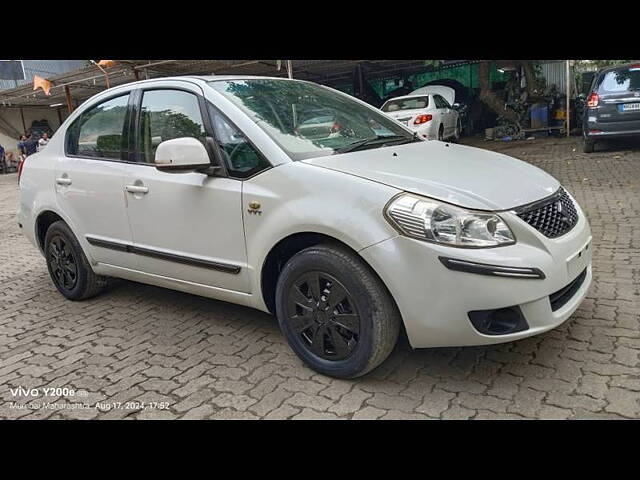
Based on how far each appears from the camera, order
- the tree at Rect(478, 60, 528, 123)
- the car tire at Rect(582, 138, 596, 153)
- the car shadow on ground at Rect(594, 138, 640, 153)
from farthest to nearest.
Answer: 1. the tree at Rect(478, 60, 528, 123)
2. the car shadow on ground at Rect(594, 138, 640, 153)
3. the car tire at Rect(582, 138, 596, 153)

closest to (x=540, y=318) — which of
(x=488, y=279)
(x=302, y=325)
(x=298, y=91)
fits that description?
(x=488, y=279)

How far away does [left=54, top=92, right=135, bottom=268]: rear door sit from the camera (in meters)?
3.76

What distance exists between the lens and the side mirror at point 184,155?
304cm

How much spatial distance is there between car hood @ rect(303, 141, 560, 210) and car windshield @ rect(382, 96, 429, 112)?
1003 centimetres

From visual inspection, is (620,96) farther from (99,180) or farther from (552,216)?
(99,180)

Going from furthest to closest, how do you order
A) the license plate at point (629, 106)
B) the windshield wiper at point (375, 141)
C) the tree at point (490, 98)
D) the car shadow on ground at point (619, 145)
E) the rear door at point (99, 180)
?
the tree at point (490, 98) → the car shadow on ground at point (619, 145) → the license plate at point (629, 106) → the rear door at point (99, 180) → the windshield wiper at point (375, 141)

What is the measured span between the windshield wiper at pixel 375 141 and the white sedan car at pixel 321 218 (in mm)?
14

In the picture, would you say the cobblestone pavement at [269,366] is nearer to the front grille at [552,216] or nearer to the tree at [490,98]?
the front grille at [552,216]

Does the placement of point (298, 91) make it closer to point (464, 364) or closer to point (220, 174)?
point (220, 174)

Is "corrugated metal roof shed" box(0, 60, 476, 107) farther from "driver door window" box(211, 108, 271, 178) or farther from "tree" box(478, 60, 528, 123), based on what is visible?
"driver door window" box(211, 108, 271, 178)

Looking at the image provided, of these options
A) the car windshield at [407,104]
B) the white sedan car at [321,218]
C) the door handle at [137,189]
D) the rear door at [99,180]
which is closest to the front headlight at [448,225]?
the white sedan car at [321,218]

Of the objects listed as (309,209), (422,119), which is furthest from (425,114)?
(309,209)

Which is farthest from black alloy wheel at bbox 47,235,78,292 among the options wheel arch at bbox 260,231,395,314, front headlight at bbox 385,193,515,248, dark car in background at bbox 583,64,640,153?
dark car in background at bbox 583,64,640,153

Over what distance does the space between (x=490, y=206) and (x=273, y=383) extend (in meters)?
1.48
